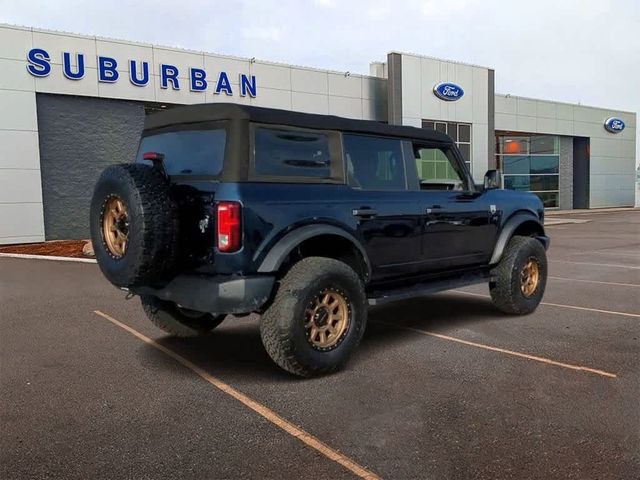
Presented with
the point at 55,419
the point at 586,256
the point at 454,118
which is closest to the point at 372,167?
the point at 55,419

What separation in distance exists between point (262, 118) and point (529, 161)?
106 ft

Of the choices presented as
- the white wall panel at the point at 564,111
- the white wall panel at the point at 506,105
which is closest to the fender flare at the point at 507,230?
the white wall panel at the point at 506,105

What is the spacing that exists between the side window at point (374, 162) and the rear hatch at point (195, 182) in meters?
1.24

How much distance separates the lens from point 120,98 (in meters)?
18.3

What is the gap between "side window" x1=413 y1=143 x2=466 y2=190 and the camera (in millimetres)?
5730

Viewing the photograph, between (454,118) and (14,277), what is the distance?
66.6 feet

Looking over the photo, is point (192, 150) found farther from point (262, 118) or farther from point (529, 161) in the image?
point (529, 161)

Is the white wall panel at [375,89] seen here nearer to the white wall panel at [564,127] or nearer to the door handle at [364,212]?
the white wall panel at [564,127]

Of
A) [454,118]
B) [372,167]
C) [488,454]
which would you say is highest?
[454,118]

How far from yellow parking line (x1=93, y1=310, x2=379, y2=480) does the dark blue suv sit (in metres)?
0.41

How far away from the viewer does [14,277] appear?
10.6 m

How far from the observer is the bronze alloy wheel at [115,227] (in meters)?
4.40

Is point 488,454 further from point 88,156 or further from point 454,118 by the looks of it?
point 454,118

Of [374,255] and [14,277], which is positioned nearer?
[374,255]
